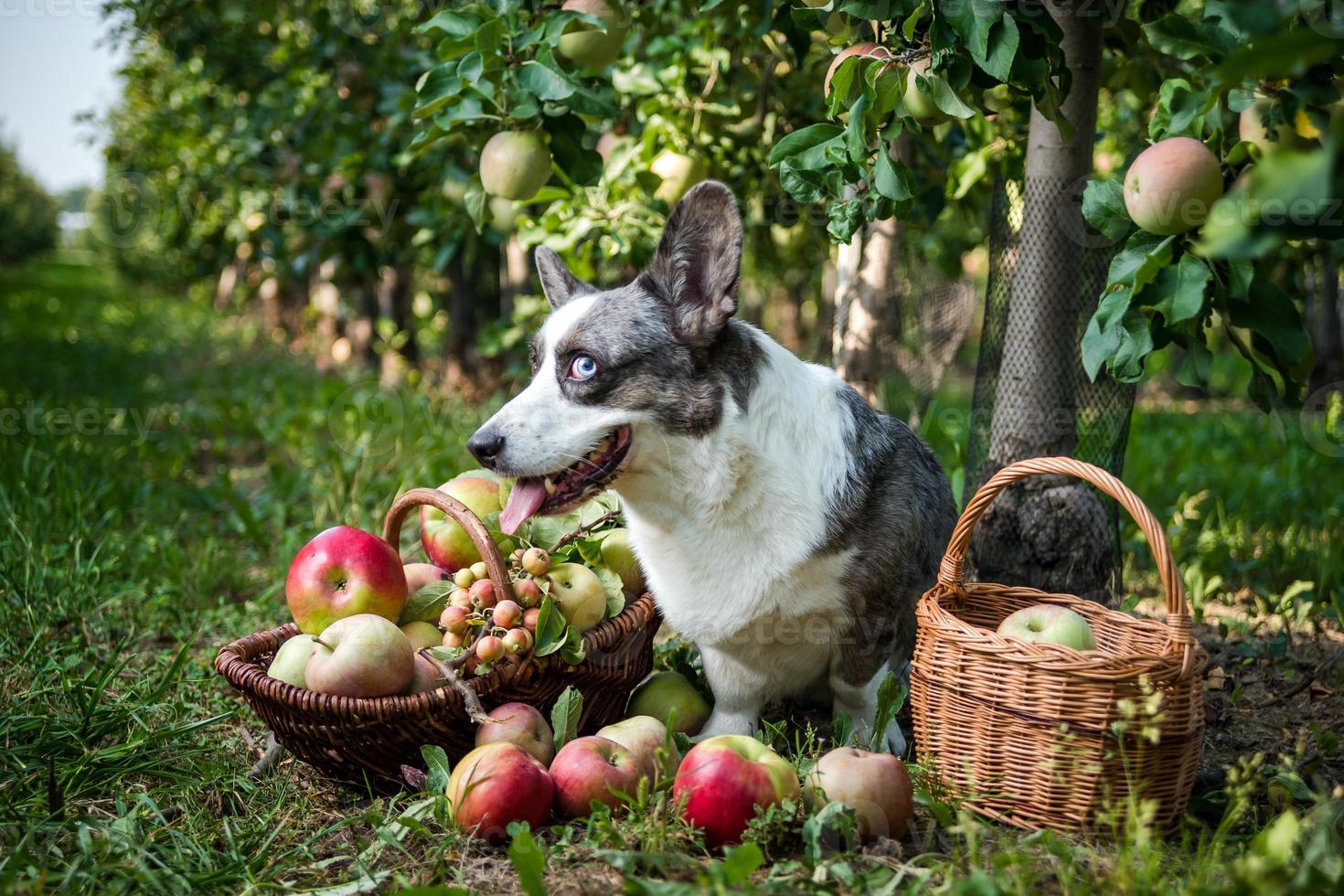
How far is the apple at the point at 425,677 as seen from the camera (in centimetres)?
228

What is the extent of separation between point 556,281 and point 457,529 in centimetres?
73

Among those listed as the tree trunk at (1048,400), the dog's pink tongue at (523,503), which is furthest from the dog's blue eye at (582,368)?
the tree trunk at (1048,400)

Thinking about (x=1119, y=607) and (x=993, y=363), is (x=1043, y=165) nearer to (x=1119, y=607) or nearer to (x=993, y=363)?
(x=993, y=363)

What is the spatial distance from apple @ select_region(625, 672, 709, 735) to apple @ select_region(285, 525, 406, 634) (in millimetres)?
669

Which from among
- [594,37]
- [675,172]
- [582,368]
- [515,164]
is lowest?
[582,368]

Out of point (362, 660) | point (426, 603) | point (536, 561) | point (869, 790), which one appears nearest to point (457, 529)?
point (426, 603)

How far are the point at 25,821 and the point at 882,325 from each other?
3.04 meters

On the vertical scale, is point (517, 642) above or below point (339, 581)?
below

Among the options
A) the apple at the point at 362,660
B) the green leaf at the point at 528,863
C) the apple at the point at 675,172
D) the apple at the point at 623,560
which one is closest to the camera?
the green leaf at the point at 528,863

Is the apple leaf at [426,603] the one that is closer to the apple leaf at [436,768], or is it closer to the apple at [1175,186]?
the apple leaf at [436,768]

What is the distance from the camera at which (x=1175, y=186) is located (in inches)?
74.0

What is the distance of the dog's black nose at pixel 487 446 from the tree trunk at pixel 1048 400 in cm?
158

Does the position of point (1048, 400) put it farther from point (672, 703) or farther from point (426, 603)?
point (426, 603)

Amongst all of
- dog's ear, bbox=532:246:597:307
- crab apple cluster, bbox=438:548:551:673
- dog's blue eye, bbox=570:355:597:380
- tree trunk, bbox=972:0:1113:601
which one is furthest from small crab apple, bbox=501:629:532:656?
tree trunk, bbox=972:0:1113:601
